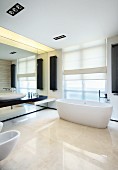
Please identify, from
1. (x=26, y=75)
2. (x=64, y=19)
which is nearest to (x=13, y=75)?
(x=26, y=75)

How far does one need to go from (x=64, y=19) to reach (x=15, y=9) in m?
1.04

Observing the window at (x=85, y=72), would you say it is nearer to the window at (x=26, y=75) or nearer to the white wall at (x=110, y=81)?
the white wall at (x=110, y=81)

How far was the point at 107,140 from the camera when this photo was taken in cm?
247

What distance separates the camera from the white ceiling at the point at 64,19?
6.72 ft

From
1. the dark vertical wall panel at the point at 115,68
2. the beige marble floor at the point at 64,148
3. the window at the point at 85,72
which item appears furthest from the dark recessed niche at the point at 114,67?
the beige marble floor at the point at 64,148

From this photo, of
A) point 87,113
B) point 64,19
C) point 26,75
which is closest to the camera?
point 64,19

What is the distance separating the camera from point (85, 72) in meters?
4.24

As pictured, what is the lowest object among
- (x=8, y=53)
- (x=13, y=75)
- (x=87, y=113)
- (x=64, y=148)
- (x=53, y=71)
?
(x=64, y=148)

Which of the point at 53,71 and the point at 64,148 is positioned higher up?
the point at 53,71

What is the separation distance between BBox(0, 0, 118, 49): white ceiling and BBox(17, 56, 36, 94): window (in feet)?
3.26

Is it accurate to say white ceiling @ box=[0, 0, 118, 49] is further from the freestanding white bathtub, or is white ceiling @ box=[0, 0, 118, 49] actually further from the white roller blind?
the freestanding white bathtub

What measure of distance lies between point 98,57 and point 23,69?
2714 millimetres

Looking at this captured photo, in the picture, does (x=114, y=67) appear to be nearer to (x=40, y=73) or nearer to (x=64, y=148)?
(x=64, y=148)

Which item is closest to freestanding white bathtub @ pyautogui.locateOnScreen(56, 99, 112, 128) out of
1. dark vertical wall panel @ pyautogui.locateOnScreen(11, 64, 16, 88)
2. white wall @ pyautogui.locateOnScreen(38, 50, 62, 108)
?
white wall @ pyautogui.locateOnScreen(38, 50, 62, 108)
